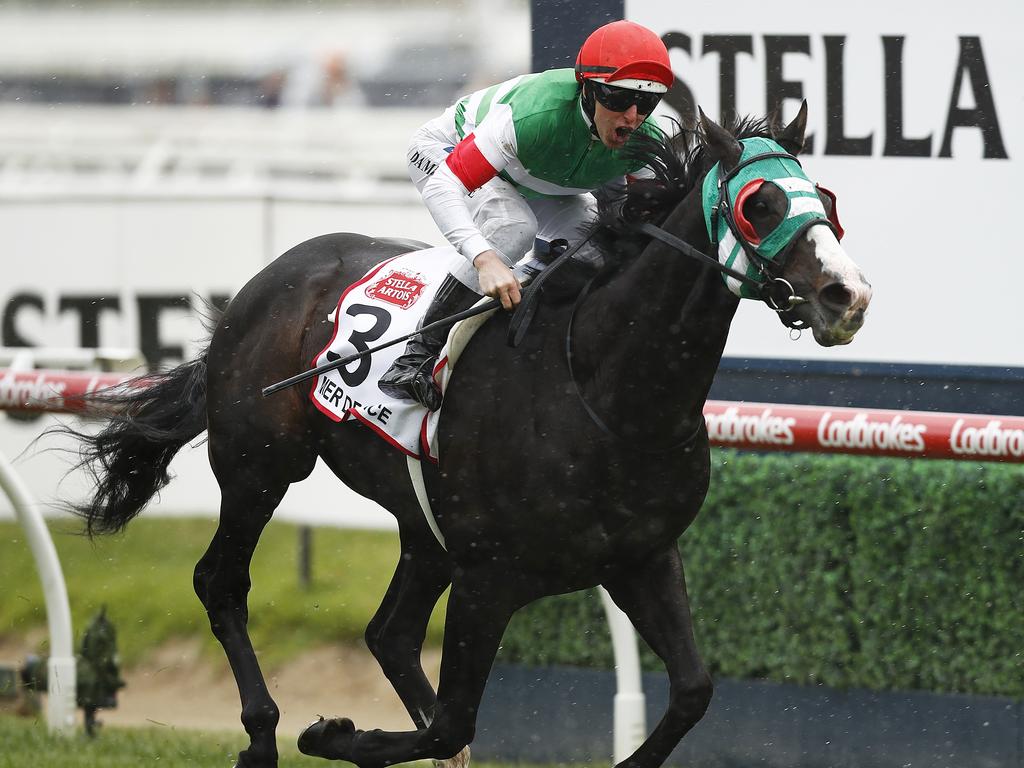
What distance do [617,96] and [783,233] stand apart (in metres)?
0.58

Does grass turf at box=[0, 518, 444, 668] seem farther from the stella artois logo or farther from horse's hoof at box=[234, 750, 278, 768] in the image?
the stella artois logo

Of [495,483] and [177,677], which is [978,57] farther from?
[177,677]

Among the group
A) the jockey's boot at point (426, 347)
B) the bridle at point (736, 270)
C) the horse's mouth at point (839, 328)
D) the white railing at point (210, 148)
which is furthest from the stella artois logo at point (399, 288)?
the white railing at point (210, 148)

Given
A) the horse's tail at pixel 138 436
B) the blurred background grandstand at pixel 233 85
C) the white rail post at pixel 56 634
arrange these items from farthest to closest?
the blurred background grandstand at pixel 233 85
the white rail post at pixel 56 634
the horse's tail at pixel 138 436

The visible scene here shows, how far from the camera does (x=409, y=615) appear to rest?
14.7 feet

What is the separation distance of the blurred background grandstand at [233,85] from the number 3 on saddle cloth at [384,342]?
984cm

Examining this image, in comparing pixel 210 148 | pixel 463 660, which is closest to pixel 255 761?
pixel 463 660

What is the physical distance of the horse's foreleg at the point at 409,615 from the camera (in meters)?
4.46

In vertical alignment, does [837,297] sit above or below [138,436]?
above

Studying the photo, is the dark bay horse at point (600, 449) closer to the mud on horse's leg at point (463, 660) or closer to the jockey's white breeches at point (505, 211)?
the mud on horse's leg at point (463, 660)

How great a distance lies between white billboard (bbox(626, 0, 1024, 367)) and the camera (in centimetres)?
510

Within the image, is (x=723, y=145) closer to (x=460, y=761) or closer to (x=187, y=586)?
(x=460, y=761)

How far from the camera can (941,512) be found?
15.9ft

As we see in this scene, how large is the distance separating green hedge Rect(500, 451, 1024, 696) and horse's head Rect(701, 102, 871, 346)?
72.2 inches
